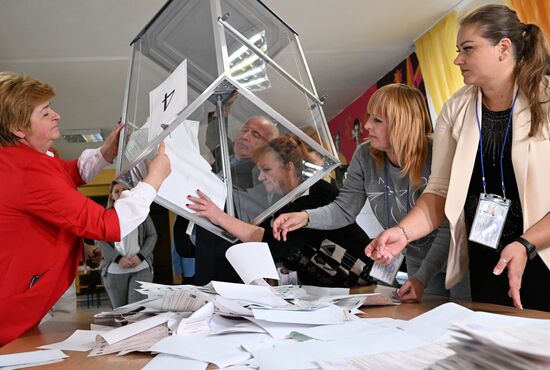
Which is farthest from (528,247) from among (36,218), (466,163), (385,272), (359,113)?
(359,113)

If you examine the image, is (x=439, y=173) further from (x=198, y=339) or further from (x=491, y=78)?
(x=198, y=339)

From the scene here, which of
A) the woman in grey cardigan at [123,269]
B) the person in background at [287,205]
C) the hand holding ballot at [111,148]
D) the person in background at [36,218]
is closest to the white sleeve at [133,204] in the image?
the person in background at [36,218]

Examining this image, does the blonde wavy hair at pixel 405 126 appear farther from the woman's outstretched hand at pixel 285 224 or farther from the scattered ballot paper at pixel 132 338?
the scattered ballot paper at pixel 132 338

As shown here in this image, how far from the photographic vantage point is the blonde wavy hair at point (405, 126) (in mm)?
1387

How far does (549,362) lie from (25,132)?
1260 millimetres

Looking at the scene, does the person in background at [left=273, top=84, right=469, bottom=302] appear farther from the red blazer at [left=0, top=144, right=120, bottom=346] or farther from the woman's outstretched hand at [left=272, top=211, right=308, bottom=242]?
the red blazer at [left=0, top=144, right=120, bottom=346]

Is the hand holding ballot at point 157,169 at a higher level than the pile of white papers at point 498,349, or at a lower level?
higher

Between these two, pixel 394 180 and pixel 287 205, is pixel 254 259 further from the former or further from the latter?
pixel 394 180

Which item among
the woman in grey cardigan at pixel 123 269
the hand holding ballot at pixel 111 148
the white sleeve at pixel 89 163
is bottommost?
the woman in grey cardigan at pixel 123 269

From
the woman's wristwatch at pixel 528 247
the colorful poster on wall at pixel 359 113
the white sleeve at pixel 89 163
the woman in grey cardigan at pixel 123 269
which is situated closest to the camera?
the woman's wristwatch at pixel 528 247

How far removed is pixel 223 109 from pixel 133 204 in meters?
0.33

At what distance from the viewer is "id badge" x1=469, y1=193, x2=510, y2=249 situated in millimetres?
1078

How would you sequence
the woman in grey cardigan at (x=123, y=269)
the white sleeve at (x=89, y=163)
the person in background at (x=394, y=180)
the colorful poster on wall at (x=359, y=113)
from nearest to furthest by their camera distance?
the person in background at (x=394, y=180) → the white sleeve at (x=89, y=163) → the woman in grey cardigan at (x=123, y=269) → the colorful poster on wall at (x=359, y=113)

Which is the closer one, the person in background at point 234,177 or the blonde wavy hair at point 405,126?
the person in background at point 234,177
